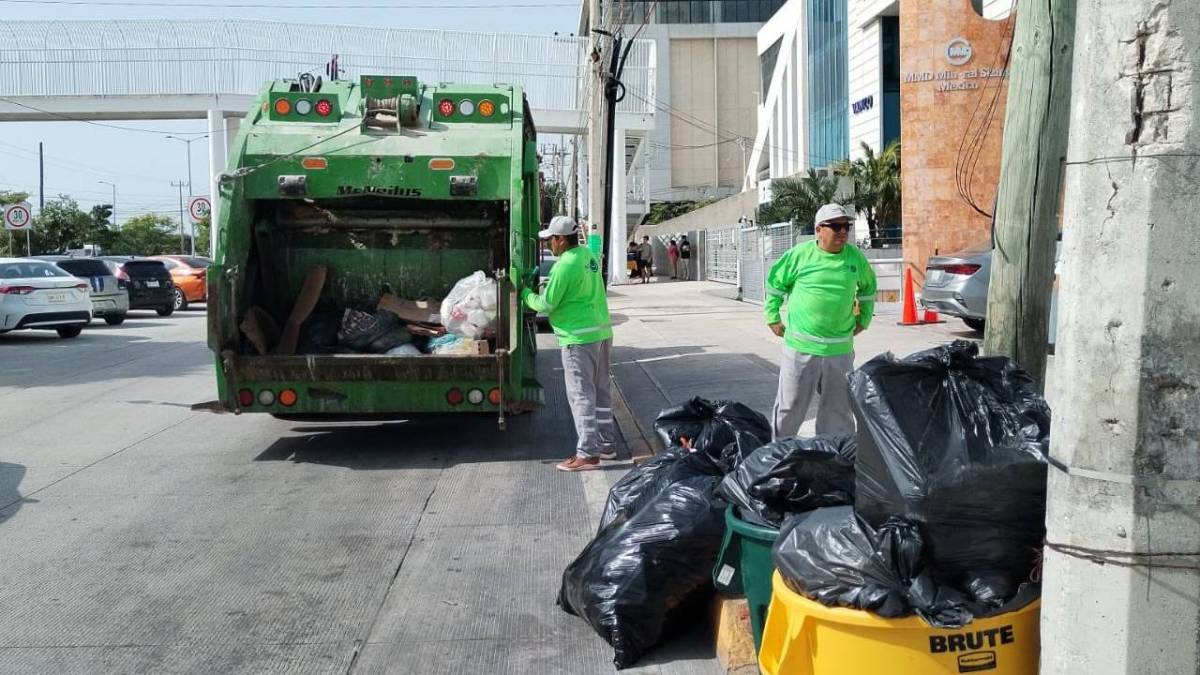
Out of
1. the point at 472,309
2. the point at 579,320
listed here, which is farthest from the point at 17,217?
the point at 579,320

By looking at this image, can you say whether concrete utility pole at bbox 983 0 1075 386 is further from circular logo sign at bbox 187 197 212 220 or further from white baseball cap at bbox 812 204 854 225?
circular logo sign at bbox 187 197 212 220

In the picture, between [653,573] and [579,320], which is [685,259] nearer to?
[579,320]

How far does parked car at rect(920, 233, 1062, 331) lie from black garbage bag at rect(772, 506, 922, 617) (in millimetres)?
11093

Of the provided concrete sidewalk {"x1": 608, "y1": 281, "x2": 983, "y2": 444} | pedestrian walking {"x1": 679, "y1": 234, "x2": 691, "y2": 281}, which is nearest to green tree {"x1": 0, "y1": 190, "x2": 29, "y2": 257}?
pedestrian walking {"x1": 679, "y1": 234, "x2": 691, "y2": 281}

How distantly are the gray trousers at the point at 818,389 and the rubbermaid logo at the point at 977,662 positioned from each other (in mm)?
2956

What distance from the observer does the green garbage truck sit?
748cm

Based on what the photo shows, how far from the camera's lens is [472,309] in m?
7.71

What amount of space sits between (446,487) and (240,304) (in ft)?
6.54

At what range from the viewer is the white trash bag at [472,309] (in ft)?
25.0

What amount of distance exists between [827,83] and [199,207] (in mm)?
24439

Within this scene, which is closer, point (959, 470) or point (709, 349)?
point (959, 470)

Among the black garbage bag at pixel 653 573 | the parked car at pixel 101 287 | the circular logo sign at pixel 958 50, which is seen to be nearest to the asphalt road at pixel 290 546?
the black garbage bag at pixel 653 573

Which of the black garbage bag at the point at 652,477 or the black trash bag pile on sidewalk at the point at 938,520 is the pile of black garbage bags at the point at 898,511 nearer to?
the black trash bag pile on sidewalk at the point at 938,520

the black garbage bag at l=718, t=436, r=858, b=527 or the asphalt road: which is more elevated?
the black garbage bag at l=718, t=436, r=858, b=527
